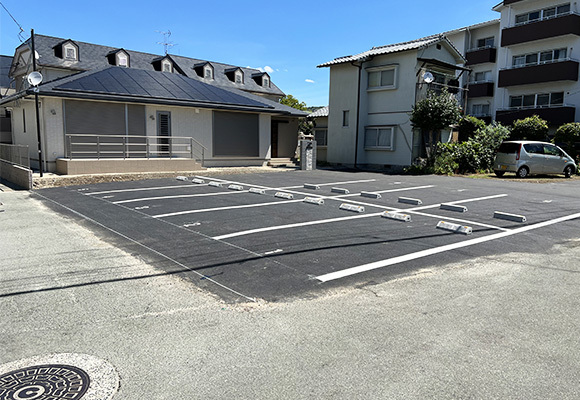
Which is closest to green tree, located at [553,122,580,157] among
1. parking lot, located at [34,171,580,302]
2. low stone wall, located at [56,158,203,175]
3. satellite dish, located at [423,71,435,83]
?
satellite dish, located at [423,71,435,83]

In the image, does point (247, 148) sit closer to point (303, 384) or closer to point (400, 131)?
point (400, 131)

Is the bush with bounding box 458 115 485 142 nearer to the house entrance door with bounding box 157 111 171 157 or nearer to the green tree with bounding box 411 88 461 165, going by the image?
the green tree with bounding box 411 88 461 165

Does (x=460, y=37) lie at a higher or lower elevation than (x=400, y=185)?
higher

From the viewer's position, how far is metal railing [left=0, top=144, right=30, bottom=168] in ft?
44.0

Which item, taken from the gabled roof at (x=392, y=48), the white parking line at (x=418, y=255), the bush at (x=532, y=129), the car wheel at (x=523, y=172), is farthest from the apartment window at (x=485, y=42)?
the white parking line at (x=418, y=255)

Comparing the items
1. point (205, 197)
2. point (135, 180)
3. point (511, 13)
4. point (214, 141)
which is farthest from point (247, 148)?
point (511, 13)

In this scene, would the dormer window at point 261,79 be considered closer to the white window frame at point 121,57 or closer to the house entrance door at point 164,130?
the white window frame at point 121,57

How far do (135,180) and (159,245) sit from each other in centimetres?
1013

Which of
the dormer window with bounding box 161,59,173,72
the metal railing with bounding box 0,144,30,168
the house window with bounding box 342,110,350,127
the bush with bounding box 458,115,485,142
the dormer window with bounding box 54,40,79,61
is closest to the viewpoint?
the metal railing with bounding box 0,144,30,168

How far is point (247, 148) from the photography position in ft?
72.3

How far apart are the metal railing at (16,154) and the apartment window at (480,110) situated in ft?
106

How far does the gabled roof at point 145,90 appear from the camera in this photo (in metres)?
16.7

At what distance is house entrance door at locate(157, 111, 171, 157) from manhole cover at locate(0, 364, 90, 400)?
17.0 m

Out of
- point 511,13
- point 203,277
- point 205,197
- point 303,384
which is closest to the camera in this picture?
point 303,384
